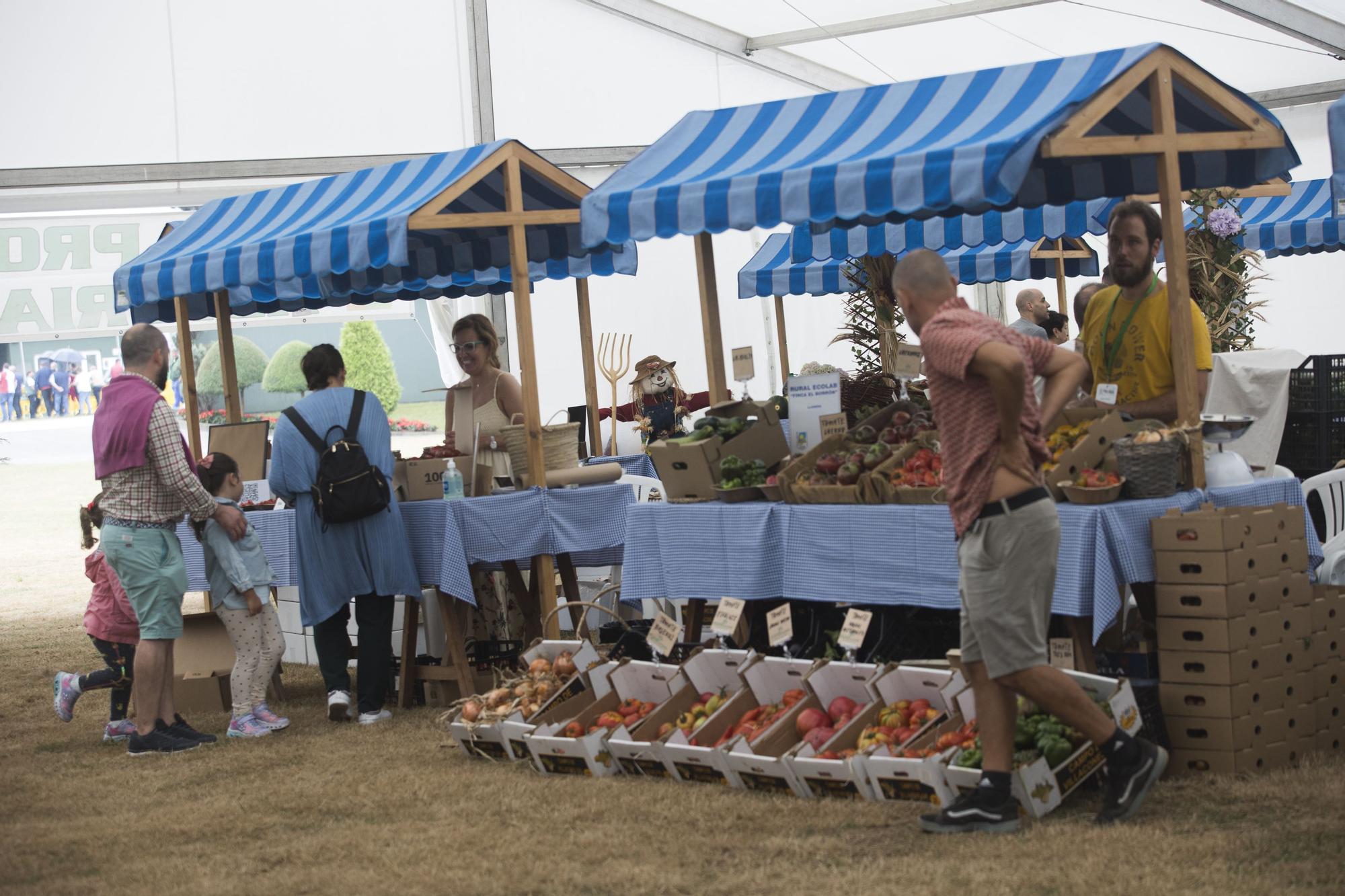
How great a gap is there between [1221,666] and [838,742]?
1116 mm

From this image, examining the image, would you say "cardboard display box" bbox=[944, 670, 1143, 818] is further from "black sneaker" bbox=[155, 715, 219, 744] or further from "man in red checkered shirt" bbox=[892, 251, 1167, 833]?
"black sneaker" bbox=[155, 715, 219, 744]

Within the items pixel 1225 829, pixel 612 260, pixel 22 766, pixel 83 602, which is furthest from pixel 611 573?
pixel 83 602

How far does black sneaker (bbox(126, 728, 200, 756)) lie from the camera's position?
5820 millimetres

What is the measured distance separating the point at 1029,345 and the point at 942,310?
26 centimetres

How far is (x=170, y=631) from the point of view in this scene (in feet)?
18.6

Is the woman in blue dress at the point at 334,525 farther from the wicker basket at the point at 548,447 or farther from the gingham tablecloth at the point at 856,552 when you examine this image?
the gingham tablecloth at the point at 856,552

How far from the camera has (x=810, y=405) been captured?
562 centimetres

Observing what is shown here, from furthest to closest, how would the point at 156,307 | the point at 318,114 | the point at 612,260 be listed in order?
the point at 318,114 < the point at 156,307 < the point at 612,260

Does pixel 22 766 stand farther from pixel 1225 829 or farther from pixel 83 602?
pixel 83 602

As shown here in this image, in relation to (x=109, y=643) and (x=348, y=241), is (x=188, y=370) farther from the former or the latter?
(x=109, y=643)

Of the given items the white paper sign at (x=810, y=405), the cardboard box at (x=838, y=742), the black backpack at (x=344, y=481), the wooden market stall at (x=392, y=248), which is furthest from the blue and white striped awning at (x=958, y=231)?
the cardboard box at (x=838, y=742)

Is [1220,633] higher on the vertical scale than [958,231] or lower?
lower

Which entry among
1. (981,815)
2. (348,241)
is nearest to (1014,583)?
(981,815)

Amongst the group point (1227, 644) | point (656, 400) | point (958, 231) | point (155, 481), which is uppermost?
point (958, 231)
